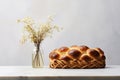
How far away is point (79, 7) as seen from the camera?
1.67 m

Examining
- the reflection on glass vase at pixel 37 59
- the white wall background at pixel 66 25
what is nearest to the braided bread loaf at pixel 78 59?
the reflection on glass vase at pixel 37 59

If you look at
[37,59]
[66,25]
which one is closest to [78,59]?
[37,59]

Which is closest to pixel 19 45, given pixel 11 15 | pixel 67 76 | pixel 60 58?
pixel 11 15

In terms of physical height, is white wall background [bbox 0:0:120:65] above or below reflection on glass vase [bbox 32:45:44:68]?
above

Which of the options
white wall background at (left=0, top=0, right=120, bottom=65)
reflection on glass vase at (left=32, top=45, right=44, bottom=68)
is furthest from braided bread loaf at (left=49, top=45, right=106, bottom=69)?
white wall background at (left=0, top=0, right=120, bottom=65)

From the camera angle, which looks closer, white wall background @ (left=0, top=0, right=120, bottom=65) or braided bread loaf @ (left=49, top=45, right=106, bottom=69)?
braided bread loaf @ (left=49, top=45, right=106, bottom=69)

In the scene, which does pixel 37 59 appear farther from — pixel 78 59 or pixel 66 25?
pixel 66 25

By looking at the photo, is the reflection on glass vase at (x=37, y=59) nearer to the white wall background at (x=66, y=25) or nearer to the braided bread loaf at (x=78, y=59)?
the braided bread loaf at (x=78, y=59)

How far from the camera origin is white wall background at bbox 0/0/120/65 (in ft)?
5.42

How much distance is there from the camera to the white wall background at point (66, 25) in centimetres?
165

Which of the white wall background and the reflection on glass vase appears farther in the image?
the white wall background

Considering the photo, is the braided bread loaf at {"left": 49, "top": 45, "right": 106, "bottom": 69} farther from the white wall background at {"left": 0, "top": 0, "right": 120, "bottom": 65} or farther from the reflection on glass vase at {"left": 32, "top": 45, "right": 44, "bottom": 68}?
the white wall background at {"left": 0, "top": 0, "right": 120, "bottom": 65}

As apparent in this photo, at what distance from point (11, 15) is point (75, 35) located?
35 centimetres

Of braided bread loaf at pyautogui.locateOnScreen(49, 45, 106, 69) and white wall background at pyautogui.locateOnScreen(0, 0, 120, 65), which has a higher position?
white wall background at pyautogui.locateOnScreen(0, 0, 120, 65)
